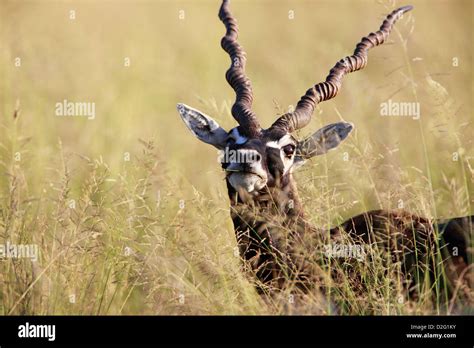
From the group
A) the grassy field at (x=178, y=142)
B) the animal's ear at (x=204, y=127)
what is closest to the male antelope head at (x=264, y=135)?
the animal's ear at (x=204, y=127)

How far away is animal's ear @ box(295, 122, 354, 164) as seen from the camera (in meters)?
10.4

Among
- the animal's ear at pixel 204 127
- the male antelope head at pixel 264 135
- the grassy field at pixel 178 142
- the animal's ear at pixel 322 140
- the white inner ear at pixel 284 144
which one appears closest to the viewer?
the grassy field at pixel 178 142

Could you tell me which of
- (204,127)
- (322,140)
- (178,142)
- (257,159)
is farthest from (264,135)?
(178,142)

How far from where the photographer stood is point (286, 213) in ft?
32.9

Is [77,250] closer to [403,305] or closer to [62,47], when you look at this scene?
[403,305]

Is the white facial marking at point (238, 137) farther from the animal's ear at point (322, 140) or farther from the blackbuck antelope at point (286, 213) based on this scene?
the animal's ear at point (322, 140)

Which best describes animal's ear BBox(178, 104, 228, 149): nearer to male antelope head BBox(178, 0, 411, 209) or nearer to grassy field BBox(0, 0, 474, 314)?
male antelope head BBox(178, 0, 411, 209)

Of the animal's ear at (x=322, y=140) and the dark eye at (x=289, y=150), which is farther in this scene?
the animal's ear at (x=322, y=140)

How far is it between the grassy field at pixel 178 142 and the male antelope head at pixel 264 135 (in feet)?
0.78

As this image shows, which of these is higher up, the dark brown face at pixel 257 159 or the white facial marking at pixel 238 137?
the white facial marking at pixel 238 137

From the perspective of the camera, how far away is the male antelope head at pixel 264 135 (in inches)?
376

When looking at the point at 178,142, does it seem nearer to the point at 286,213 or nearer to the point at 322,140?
the point at 322,140
